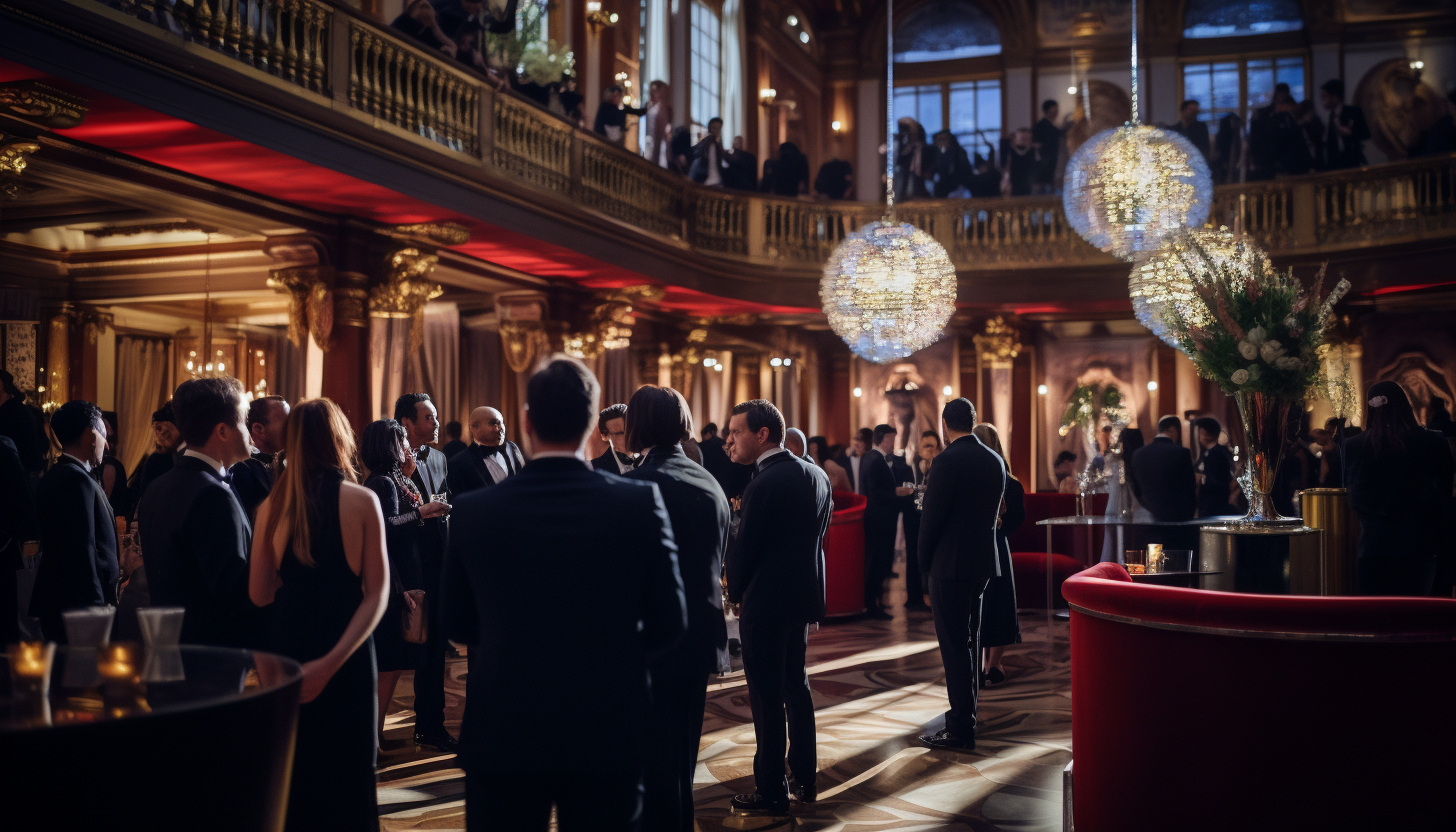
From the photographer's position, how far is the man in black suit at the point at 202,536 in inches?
115

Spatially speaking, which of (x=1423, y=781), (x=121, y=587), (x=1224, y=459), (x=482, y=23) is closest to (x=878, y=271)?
(x=1224, y=459)

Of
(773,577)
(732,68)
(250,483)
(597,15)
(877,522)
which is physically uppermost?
(732,68)

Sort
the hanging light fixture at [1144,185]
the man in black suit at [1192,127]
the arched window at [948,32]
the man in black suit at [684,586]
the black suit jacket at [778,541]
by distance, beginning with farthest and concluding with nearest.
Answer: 1. the arched window at [948,32]
2. the man in black suit at [1192,127]
3. the hanging light fixture at [1144,185]
4. the black suit jacket at [778,541]
5. the man in black suit at [684,586]

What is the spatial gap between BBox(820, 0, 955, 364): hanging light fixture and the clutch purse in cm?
485

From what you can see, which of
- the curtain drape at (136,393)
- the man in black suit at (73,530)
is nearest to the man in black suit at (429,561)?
the man in black suit at (73,530)

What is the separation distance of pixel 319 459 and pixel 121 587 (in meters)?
2.62

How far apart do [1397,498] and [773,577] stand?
11.1ft

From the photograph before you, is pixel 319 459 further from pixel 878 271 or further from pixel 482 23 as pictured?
pixel 482 23

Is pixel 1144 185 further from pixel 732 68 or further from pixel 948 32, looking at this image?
pixel 948 32

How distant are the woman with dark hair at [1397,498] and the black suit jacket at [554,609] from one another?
4.59m

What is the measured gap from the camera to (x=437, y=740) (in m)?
5.05

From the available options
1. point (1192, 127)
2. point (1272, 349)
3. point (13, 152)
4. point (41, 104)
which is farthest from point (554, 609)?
point (1192, 127)

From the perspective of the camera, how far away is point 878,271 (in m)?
8.78

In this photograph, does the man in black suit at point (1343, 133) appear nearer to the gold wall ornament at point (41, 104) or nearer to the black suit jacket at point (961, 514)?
the black suit jacket at point (961, 514)
